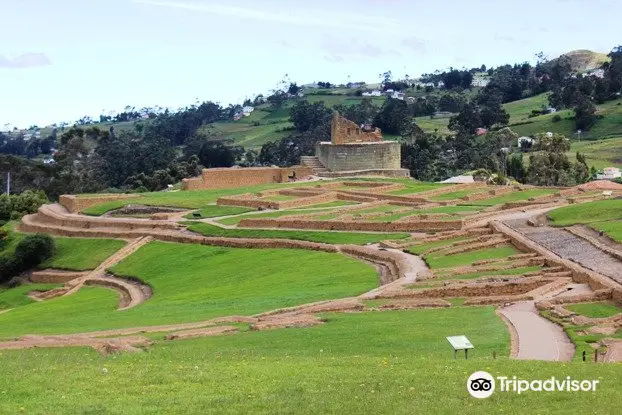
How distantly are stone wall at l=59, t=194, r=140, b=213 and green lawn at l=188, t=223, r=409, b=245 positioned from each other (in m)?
16.3

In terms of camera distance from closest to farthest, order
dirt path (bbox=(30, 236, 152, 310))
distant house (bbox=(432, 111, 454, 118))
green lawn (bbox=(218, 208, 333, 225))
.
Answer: dirt path (bbox=(30, 236, 152, 310))
green lawn (bbox=(218, 208, 333, 225))
distant house (bbox=(432, 111, 454, 118))

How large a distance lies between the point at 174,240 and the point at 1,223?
22.4 metres

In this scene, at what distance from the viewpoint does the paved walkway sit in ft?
61.8

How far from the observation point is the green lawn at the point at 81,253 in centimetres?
4672

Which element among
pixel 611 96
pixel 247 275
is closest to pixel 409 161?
pixel 611 96

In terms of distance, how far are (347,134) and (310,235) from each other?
33.9 meters

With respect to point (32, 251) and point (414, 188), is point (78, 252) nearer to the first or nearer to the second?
point (32, 251)

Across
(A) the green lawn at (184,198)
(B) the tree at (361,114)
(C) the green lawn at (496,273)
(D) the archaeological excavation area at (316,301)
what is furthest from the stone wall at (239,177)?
(B) the tree at (361,114)

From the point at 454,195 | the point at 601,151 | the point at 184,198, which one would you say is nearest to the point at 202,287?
the point at 454,195

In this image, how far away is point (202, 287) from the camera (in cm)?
3575

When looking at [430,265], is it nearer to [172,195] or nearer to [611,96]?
[172,195]

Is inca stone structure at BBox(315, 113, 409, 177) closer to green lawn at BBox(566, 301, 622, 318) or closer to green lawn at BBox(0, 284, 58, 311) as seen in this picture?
green lawn at BBox(0, 284, 58, 311)

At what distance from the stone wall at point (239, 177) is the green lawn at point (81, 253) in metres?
22.2

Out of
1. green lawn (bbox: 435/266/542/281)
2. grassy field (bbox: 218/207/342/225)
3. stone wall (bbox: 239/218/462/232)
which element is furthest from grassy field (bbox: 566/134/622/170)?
green lawn (bbox: 435/266/542/281)
